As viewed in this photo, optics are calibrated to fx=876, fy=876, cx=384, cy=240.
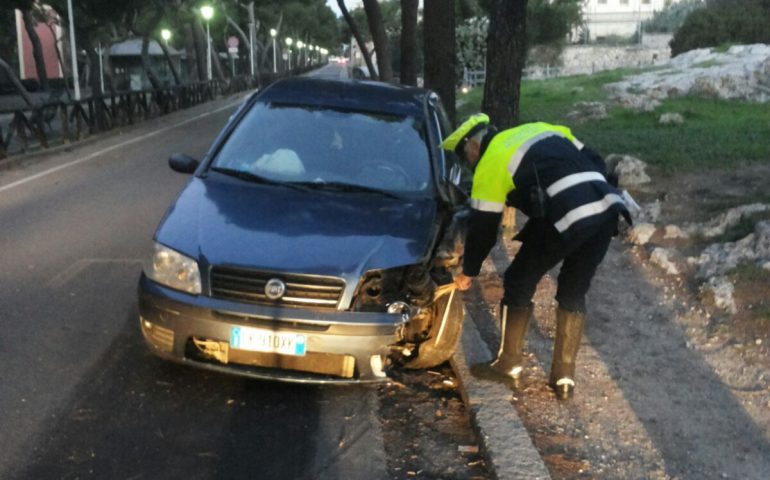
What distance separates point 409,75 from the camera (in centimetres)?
2125

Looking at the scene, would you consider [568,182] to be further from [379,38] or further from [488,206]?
[379,38]

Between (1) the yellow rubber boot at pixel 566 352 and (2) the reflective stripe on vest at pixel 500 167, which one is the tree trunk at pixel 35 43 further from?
(1) the yellow rubber boot at pixel 566 352

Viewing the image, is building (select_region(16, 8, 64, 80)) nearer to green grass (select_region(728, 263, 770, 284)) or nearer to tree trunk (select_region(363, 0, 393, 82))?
tree trunk (select_region(363, 0, 393, 82))

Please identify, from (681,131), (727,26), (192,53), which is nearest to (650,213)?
(681,131)

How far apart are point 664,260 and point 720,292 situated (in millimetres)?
1170

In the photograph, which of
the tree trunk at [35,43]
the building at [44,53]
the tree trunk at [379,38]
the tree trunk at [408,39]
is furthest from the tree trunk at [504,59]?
the building at [44,53]

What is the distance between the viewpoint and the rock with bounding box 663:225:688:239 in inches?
318

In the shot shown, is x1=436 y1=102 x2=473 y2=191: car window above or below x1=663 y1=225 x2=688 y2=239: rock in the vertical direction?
above

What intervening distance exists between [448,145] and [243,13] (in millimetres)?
64738

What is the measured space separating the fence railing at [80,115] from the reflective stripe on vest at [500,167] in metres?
7.99

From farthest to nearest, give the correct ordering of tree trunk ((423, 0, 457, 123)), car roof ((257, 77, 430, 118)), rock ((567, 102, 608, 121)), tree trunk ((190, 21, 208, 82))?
tree trunk ((190, 21, 208, 82))
rock ((567, 102, 608, 121))
tree trunk ((423, 0, 457, 123))
car roof ((257, 77, 430, 118))

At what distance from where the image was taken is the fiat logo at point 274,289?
15.1 ft

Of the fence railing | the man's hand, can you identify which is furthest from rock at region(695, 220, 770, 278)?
the fence railing

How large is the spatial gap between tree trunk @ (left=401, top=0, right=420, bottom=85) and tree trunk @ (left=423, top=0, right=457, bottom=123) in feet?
18.9
